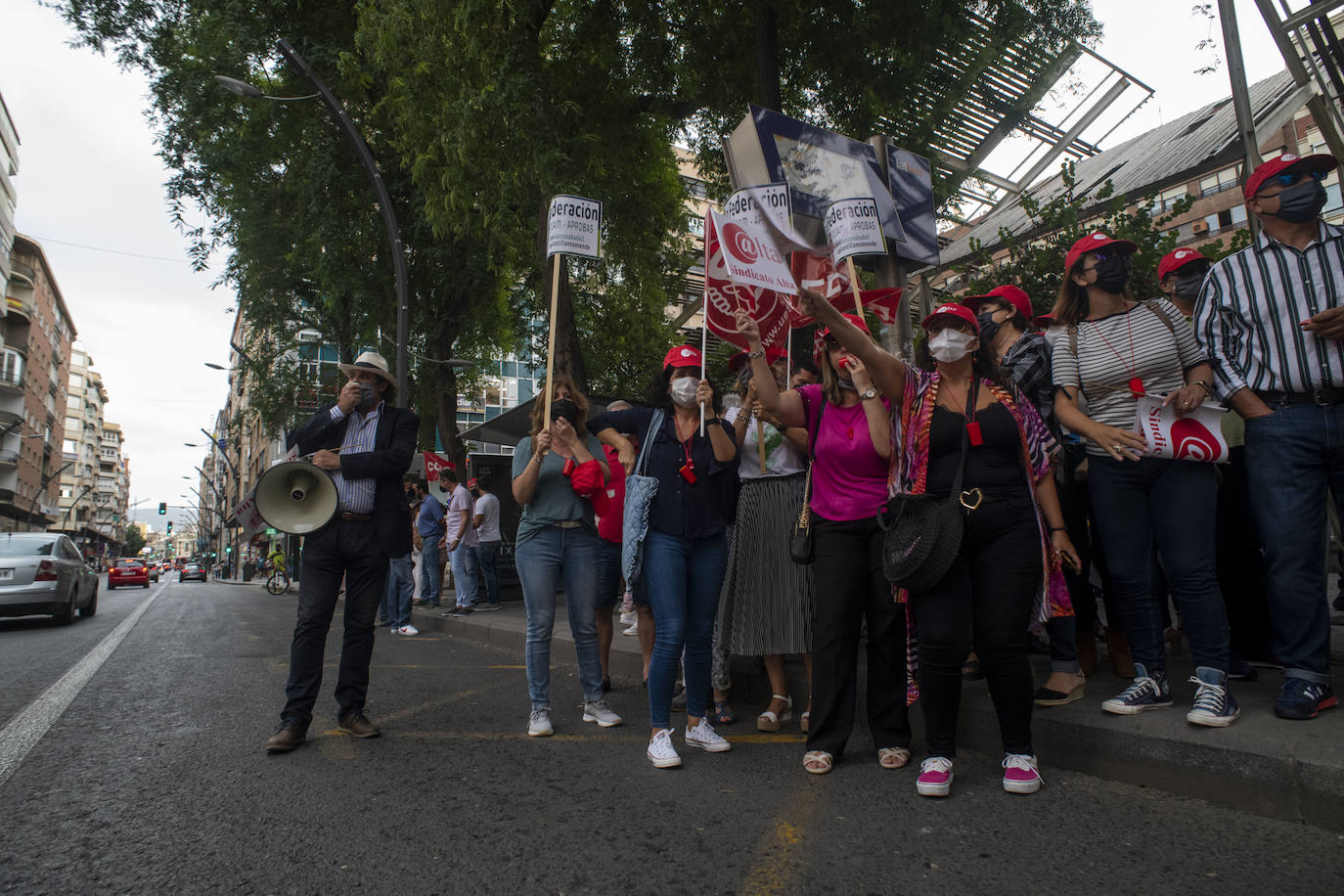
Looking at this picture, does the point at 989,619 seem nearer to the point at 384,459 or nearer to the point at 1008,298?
the point at 1008,298

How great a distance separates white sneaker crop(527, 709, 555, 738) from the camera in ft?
13.9

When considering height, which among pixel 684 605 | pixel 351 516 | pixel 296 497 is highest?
pixel 296 497

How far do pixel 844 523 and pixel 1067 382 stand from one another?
1.25m

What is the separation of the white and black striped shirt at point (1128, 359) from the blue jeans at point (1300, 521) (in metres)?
0.44

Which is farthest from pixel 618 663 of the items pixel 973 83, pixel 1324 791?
pixel 973 83

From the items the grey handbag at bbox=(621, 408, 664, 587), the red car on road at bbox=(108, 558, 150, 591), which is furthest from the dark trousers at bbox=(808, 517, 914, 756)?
the red car on road at bbox=(108, 558, 150, 591)

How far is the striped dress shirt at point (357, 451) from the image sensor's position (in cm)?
433

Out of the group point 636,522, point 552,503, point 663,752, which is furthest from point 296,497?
point 663,752

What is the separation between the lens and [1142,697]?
3.46 meters

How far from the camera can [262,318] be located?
18.5 metres

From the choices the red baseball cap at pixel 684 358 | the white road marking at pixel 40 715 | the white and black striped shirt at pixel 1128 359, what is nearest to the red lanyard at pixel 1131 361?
the white and black striped shirt at pixel 1128 359

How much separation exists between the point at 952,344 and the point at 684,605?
1684 mm

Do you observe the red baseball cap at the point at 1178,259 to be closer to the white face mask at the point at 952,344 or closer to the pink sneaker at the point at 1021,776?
the white face mask at the point at 952,344

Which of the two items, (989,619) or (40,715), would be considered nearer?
(989,619)
